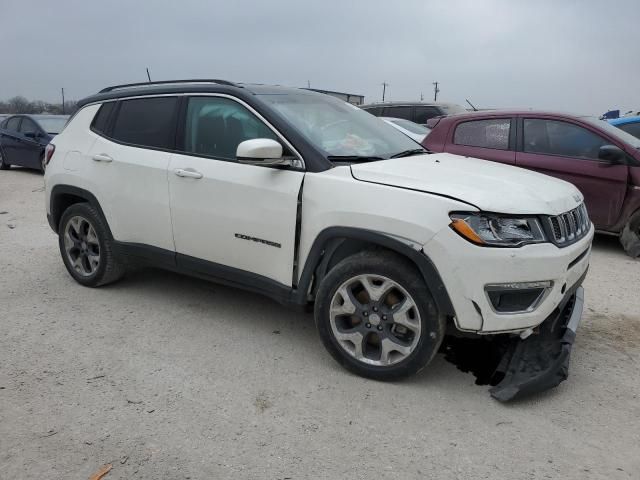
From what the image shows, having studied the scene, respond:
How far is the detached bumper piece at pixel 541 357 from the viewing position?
2.97 meters

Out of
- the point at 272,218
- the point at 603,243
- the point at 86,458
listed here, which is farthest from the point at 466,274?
the point at 603,243

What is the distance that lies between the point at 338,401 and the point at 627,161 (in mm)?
4902

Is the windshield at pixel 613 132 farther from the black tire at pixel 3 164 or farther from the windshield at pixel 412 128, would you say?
the black tire at pixel 3 164

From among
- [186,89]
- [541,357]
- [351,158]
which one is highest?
[186,89]

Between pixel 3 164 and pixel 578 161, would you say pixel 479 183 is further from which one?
pixel 3 164

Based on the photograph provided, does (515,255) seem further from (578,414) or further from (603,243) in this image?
(603,243)

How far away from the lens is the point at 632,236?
621 centimetres

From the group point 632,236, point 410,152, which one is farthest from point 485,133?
point 410,152

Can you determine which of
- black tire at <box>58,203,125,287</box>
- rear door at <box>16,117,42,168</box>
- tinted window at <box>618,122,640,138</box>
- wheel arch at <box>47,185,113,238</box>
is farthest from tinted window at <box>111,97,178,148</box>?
rear door at <box>16,117,42,168</box>

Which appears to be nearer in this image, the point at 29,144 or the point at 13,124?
the point at 29,144

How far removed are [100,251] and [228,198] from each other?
164 centimetres

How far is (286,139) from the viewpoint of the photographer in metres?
3.46

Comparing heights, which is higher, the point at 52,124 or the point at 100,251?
the point at 52,124

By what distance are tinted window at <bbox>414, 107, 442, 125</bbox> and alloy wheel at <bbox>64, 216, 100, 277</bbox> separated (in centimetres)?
982
